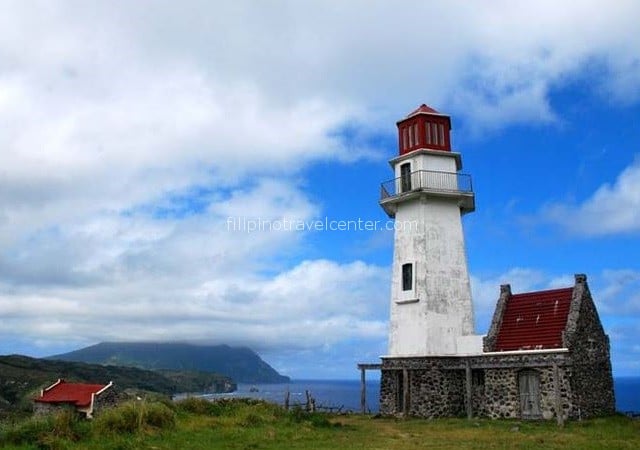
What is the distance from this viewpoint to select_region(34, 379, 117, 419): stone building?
101ft

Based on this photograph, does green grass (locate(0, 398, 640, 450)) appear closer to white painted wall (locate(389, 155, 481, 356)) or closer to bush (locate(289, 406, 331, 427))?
bush (locate(289, 406, 331, 427))

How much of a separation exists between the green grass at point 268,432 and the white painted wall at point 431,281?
3641mm

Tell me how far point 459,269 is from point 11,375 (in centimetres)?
6462

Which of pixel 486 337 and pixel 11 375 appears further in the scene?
pixel 11 375

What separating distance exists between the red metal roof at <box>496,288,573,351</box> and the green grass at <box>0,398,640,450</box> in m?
2.98

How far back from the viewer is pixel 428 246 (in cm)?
2603

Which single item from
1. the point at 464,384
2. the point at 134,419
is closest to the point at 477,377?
the point at 464,384

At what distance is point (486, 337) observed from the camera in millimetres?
24406

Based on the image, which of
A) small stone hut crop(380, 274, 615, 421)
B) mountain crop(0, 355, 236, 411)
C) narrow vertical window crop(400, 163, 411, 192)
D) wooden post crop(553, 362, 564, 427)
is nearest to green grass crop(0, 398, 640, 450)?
wooden post crop(553, 362, 564, 427)

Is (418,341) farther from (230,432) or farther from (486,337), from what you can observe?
(230,432)

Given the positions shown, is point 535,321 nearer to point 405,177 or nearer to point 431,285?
point 431,285

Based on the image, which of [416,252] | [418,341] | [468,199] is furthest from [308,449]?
[468,199]

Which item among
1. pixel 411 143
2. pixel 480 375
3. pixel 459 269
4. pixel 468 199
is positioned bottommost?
pixel 480 375

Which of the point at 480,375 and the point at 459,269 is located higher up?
the point at 459,269
